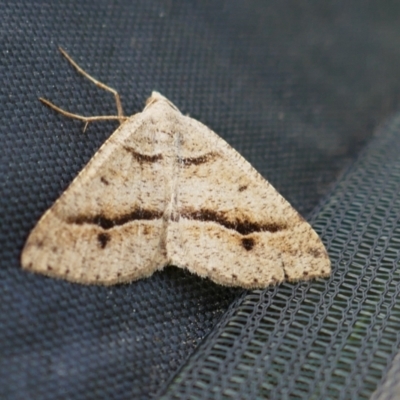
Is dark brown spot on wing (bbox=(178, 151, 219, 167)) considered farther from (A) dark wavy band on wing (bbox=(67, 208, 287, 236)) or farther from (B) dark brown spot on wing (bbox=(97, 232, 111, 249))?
(B) dark brown spot on wing (bbox=(97, 232, 111, 249))

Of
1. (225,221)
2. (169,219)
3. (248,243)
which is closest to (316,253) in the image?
(248,243)

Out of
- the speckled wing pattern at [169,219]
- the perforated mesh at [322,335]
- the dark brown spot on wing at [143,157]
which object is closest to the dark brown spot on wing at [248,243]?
the speckled wing pattern at [169,219]

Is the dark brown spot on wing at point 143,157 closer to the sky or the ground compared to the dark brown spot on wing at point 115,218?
closer to the sky

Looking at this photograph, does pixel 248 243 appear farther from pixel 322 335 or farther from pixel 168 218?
pixel 322 335

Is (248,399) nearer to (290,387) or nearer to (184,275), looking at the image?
(290,387)

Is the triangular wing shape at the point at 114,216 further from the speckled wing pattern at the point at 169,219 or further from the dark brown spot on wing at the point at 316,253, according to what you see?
the dark brown spot on wing at the point at 316,253
